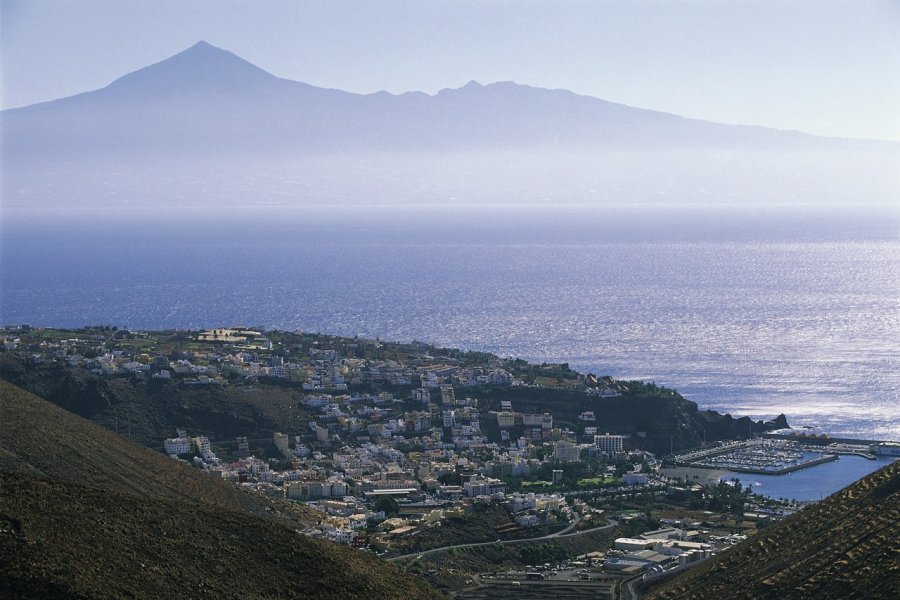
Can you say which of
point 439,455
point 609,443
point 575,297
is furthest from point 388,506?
point 575,297

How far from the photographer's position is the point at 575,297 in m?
86.9

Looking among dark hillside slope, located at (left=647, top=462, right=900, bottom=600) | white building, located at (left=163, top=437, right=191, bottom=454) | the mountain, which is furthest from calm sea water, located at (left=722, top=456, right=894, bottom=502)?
the mountain

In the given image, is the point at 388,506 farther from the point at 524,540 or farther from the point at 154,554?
the point at 154,554

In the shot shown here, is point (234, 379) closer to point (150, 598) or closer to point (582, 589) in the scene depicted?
point (582, 589)

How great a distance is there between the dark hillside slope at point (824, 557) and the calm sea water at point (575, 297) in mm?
26344

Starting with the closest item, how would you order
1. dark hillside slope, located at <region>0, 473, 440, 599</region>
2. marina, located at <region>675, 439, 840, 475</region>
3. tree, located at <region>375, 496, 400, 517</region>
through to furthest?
dark hillside slope, located at <region>0, 473, 440, 599</region> → tree, located at <region>375, 496, 400, 517</region> → marina, located at <region>675, 439, 840, 475</region>

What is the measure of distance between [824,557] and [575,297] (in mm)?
70440

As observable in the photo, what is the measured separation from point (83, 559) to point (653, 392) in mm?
31746

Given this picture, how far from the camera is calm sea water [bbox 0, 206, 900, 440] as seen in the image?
5550 cm

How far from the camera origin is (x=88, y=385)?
41500 mm

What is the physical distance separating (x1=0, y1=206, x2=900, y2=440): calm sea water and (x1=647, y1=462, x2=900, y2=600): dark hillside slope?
86.4 feet

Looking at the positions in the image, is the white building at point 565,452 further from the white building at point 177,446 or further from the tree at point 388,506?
the white building at point 177,446

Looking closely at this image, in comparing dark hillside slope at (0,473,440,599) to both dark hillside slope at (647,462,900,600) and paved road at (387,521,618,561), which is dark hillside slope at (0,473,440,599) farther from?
paved road at (387,521,618,561)

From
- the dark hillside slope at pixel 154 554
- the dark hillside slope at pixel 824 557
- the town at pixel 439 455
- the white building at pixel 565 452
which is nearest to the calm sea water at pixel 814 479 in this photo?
the town at pixel 439 455
